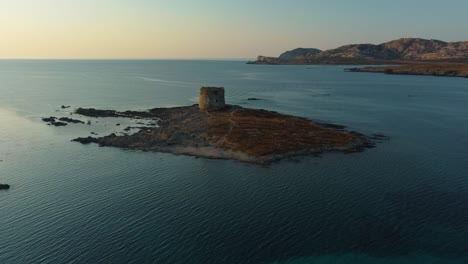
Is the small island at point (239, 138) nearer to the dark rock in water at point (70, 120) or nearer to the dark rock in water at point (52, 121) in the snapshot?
the dark rock in water at point (52, 121)

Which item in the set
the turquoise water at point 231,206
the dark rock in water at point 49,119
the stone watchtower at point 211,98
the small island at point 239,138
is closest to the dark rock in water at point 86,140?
the small island at point 239,138

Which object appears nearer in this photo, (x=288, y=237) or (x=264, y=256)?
(x=264, y=256)

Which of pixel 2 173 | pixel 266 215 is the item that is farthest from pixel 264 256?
pixel 2 173

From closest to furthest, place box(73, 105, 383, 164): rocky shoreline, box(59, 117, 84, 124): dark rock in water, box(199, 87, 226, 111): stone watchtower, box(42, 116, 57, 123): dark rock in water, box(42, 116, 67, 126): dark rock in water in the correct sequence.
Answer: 1. box(73, 105, 383, 164): rocky shoreline
2. box(42, 116, 67, 126): dark rock in water
3. box(59, 117, 84, 124): dark rock in water
4. box(42, 116, 57, 123): dark rock in water
5. box(199, 87, 226, 111): stone watchtower

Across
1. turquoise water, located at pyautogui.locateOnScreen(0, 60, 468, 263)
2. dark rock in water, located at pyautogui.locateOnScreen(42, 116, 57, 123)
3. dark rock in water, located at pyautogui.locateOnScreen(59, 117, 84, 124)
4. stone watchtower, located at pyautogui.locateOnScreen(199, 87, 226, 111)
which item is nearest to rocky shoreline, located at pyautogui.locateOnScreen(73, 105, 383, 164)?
turquoise water, located at pyautogui.locateOnScreen(0, 60, 468, 263)

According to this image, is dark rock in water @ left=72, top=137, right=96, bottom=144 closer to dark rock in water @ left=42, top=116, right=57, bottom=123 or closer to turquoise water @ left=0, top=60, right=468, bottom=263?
turquoise water @ left=0, top=60, right=468, bottom=263

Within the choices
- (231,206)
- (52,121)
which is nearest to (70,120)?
(52,121)

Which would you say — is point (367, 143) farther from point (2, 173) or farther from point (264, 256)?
point (2, 173)

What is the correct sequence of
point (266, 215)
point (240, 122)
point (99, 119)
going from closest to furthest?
point (266, 215) → point (240, 122) → point (99, 119)

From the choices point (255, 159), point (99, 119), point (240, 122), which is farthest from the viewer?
point (99, 119)
